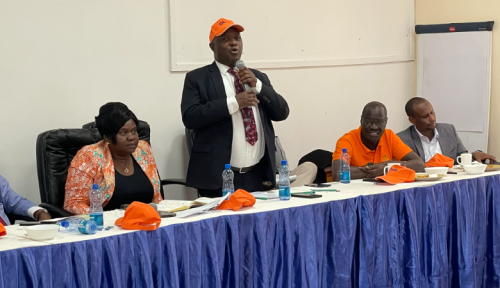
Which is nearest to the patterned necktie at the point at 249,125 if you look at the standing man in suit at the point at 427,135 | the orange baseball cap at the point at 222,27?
the orange baseball cap at the point at 222,27

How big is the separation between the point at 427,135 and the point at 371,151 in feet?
2.23

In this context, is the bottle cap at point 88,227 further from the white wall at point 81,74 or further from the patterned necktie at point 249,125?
the white wall at point 81,74

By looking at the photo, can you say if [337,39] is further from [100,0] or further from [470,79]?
[100,0]

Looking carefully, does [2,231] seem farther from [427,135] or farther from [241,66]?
[427,135]

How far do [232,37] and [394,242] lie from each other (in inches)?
54.6

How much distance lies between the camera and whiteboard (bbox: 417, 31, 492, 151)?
5.51 meters

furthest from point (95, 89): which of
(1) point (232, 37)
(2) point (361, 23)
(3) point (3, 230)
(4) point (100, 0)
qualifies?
(2) point (361, 23)

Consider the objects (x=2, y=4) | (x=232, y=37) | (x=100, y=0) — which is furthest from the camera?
(x=100, y=0)

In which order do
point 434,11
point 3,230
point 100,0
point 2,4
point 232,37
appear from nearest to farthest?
1. point 3,230
2. point 232,37
3. point 2,4
4. point 100,0
5. point 434,11

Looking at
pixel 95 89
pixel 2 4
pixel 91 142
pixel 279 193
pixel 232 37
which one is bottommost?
pixel 279 193

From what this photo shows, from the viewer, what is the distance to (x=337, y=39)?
5469 millimetres

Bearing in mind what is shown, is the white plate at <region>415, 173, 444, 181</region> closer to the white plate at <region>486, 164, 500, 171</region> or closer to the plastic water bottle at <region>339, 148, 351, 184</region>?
the plastic water bottle at <region>339, 148, 351, 184</region>

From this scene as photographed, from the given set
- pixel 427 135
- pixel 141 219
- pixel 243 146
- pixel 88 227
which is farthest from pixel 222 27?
pixel 427 135

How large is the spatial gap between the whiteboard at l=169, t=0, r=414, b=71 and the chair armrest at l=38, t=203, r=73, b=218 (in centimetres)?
158
